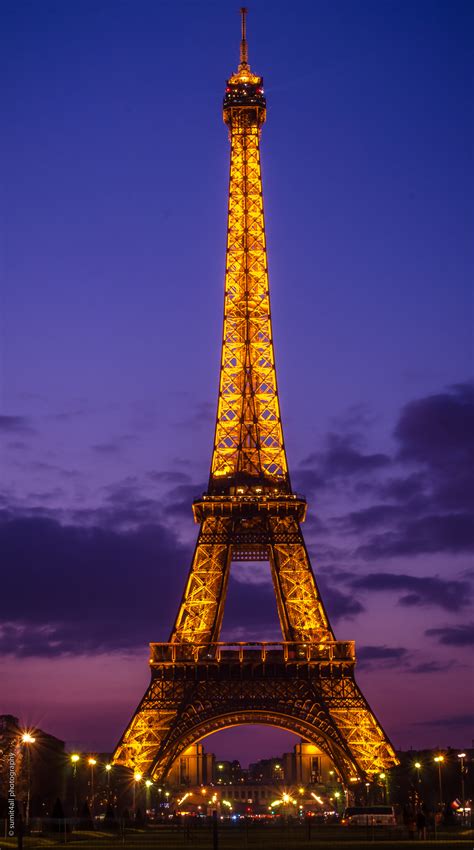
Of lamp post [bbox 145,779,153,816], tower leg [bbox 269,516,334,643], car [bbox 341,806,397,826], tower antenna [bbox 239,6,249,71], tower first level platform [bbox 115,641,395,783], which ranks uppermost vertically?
tower antenna [bbox 239,6,249,71]

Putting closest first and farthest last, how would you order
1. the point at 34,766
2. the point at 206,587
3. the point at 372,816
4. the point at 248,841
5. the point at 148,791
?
the point at 248,841, the point at 372,816, the point at 34,766, the point at 148,791, the point at 206,587

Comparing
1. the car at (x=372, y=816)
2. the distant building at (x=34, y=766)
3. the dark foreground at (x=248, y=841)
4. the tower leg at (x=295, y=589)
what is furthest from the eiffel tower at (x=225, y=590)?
the dark foreground at (x=248, y=841)

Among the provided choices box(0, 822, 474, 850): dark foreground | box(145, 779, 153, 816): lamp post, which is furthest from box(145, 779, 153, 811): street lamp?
box(0, 822, 474, 850): dark foreground

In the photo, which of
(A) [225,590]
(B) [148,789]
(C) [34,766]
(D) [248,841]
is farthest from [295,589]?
(D) [248,841]

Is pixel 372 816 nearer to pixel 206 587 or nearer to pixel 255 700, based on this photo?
pixel 255 700

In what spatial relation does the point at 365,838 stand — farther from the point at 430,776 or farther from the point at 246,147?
the point at 246,147

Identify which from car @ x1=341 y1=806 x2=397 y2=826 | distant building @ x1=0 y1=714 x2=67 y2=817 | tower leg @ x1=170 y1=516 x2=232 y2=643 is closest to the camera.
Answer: distant building @ x1=0 y1=714 x2=67 y2=817

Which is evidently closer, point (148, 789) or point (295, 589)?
point (148, 789)

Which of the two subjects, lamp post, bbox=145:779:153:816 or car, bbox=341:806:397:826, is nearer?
car, bbox=341:806:397:826

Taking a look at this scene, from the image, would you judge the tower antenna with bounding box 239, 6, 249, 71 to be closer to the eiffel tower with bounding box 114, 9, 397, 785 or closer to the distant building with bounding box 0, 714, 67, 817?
the eiffel tower with bounding box 114, 9, 397, 785
